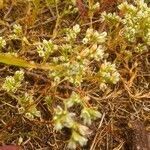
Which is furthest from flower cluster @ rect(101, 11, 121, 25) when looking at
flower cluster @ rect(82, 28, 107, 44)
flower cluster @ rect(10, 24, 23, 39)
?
flower cluster @ rect(10, 24, 23, 39)

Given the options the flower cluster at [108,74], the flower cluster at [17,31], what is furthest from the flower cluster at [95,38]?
the flower cluster at [17,31]

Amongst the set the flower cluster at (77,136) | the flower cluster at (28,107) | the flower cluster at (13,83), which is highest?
the flower cluster at (77,136)

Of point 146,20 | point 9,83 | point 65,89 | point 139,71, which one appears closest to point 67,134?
point 65,89

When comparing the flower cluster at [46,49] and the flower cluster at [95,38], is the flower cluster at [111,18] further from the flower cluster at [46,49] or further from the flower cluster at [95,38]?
the flower cluster at [46,49]

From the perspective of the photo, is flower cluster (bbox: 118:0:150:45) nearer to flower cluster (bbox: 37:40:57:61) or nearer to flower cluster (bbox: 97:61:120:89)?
flower cluster (bbox: 97:61:120:89)

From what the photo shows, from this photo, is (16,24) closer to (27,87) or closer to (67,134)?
(27,87)

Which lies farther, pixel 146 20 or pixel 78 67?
pixel 146 20

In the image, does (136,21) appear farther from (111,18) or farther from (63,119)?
(63,119)
